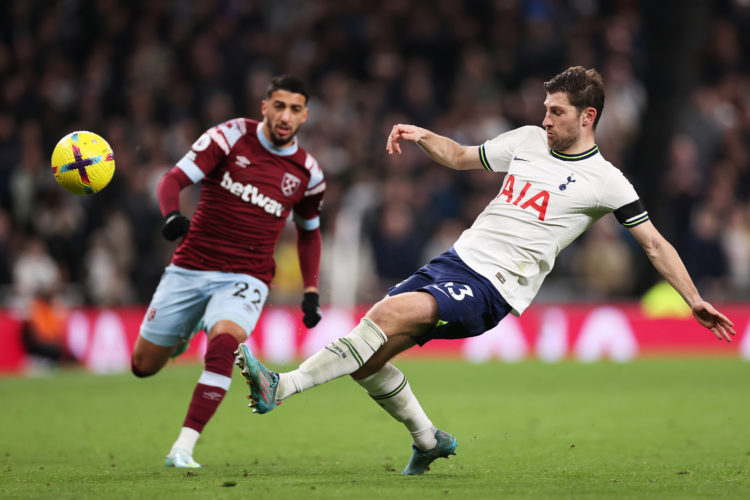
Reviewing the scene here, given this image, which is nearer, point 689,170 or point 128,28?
point 689,170

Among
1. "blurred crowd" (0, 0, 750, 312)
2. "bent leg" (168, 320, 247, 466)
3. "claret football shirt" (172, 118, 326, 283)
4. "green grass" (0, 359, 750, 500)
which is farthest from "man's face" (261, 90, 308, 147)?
"blurred crowd" (0, 0, 750, 312)

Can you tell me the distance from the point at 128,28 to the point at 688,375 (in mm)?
11501

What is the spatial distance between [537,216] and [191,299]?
2728mm

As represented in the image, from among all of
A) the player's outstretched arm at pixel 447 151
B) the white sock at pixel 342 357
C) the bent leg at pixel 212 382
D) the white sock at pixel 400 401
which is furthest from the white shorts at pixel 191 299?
the player's outstretched arm at pixel 447 151

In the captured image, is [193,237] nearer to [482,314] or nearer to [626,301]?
[482,314]

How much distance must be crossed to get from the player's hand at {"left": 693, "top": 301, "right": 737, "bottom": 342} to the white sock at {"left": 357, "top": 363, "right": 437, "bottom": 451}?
171 cm

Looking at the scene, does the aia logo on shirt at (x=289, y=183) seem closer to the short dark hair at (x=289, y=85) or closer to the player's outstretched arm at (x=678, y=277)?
the short dark hair at (x=289, y=85)

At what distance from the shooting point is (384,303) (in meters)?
6.14

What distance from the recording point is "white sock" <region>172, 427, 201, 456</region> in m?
6.90

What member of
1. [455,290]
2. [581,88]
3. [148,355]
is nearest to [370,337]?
[455,290]

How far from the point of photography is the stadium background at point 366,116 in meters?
16.4

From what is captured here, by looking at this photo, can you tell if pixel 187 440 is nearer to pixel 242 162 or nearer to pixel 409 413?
pixel 409 413

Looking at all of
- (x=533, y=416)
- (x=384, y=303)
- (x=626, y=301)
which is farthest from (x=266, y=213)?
(x=626, y=301)

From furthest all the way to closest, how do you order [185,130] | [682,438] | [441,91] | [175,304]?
[441,91] < [185,130] < [682,438] < [175,304]
